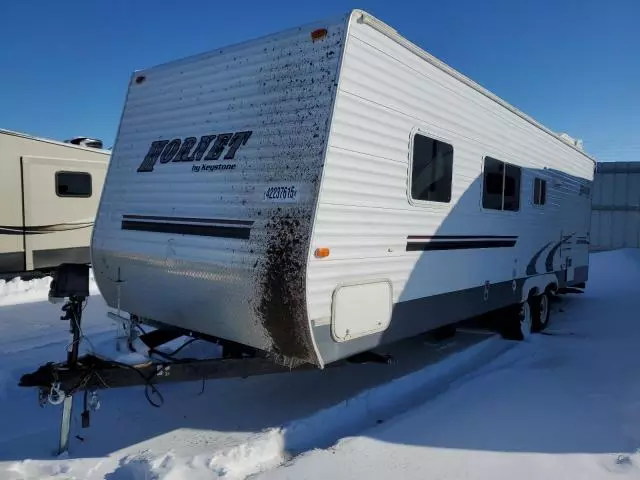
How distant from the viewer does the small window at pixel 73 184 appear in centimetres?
945

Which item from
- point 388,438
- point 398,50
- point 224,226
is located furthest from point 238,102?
point 388,438

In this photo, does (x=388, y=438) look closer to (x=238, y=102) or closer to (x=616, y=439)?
(x=616, y=439)

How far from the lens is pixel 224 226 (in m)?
3.69

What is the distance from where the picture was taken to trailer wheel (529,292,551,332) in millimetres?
7453

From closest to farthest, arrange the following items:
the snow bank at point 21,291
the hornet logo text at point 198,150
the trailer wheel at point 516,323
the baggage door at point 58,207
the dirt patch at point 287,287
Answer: the dirt patch at point 287,287, the hornet logo text at point 198,150, the trailer wheel at point 516,323, the snow bank at point 21,291, the baggage door at point 58,207

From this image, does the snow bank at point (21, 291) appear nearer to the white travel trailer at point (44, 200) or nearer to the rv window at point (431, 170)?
the white travel trailer at point (44, 200)

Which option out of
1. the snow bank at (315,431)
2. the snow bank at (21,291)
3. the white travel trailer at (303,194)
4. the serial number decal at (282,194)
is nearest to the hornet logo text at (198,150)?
the white travel trailer at (303,194)

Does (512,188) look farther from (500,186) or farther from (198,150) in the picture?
(198,150)

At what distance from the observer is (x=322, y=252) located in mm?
3287

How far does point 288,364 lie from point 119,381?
118 cm

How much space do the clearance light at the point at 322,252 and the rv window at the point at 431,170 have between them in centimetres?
114

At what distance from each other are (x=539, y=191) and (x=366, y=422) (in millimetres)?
4269

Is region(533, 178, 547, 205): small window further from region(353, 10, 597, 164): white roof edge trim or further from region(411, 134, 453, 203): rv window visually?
region(411, 134, 453, 203): rv window

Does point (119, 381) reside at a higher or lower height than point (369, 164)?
lower
